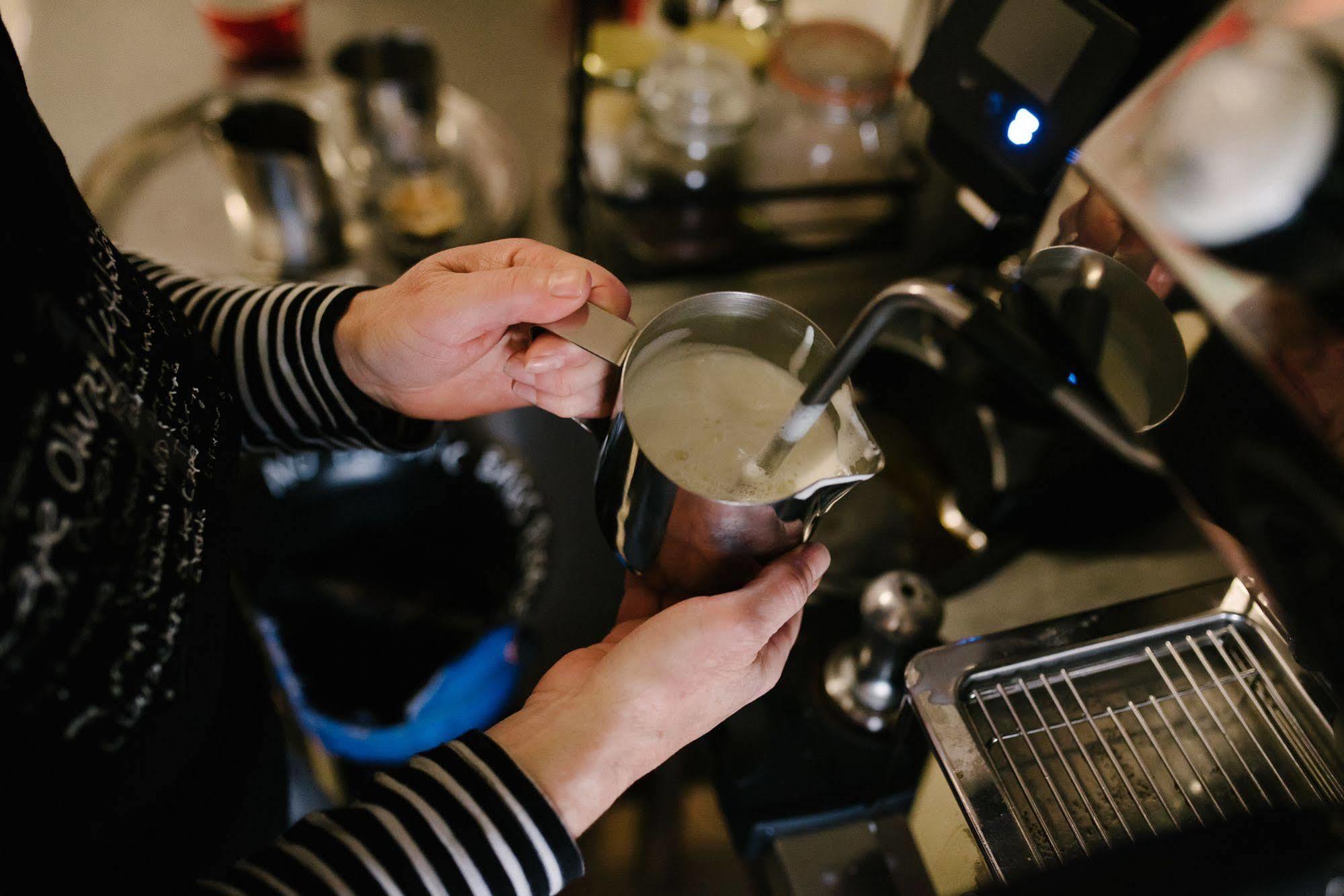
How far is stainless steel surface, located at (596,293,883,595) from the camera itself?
513 mm

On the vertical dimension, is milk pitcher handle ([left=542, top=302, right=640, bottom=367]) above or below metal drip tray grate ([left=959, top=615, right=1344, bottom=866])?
above

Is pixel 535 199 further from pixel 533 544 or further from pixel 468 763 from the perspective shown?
pixel 468 763

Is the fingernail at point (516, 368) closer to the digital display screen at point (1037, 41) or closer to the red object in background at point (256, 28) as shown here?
the digital display screen at point (1037, 41)

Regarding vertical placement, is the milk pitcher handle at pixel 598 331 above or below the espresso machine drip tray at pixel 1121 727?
above

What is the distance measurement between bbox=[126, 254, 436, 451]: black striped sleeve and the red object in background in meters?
0.81

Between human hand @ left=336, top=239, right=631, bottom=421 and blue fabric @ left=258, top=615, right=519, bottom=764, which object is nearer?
human hand @ left=336, top=239, right=631, bottom=421

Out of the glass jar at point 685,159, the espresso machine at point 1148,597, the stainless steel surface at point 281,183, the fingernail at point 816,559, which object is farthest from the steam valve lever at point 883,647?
the stainless steel surface at point 281,183

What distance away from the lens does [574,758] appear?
1.75 feet

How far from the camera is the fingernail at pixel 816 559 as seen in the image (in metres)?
0.56

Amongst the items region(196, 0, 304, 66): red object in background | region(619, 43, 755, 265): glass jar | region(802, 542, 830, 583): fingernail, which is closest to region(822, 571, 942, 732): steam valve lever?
region(802, 542, 830, 583): fingernail

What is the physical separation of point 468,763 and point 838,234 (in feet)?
2.78

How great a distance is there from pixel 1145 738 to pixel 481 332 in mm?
556

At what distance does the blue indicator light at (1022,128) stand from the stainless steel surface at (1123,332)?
17cm

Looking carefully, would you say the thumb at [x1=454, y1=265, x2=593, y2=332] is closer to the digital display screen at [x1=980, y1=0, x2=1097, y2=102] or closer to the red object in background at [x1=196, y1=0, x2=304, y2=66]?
the digital display screen at [x1=980, y1=0, x2=1097, y2=102]
